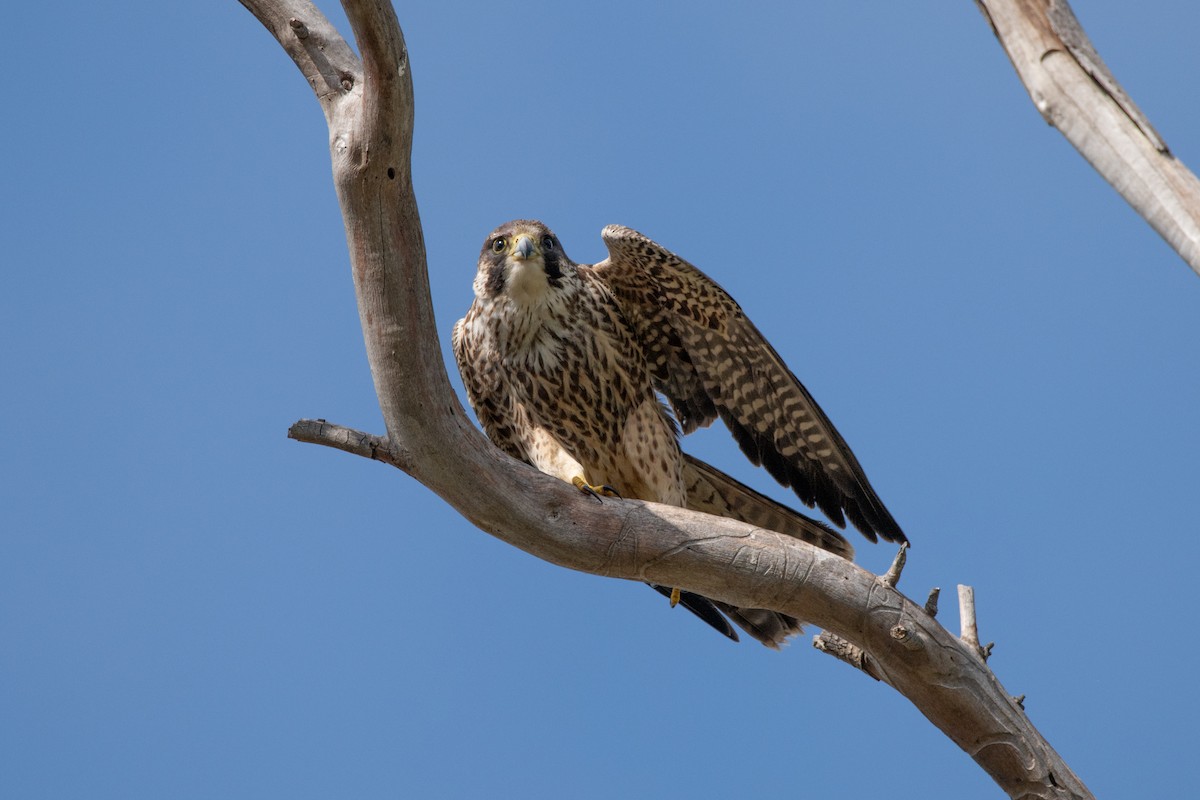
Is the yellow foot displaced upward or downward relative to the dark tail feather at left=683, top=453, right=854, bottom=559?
downward

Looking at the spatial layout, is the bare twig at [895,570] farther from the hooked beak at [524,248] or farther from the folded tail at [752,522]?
→ the hooked beak at [524,248]

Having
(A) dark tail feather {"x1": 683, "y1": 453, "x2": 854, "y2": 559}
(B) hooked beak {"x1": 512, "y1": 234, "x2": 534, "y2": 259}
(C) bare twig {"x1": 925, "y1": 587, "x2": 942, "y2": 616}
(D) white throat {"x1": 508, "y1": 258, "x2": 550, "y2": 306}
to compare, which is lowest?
(C) bare twig {"x1": 925, "y1": 587, "x2": 942, "y2": 616}

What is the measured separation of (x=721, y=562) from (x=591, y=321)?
44.1 inches

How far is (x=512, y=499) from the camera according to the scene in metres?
3.44

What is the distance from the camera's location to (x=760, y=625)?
4449mm

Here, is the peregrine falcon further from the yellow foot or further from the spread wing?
the yellow foot

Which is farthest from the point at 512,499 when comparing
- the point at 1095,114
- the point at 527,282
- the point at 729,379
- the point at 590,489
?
the point at 1095,114

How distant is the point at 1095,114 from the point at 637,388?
91.4 inches

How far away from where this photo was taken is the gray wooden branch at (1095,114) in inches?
92.6

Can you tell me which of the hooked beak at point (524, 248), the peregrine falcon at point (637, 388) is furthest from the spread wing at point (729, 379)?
the hooked beak at point (524, 248)

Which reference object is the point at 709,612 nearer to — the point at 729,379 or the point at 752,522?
the point at 752,522

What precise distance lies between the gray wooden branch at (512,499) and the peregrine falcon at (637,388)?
591mm

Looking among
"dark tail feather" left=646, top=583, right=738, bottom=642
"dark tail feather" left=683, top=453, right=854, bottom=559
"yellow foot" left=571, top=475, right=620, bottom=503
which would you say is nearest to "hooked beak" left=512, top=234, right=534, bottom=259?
"yellow foot" left=571, top=475, right=620, bottom=503

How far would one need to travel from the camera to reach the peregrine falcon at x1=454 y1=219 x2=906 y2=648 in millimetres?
4363
